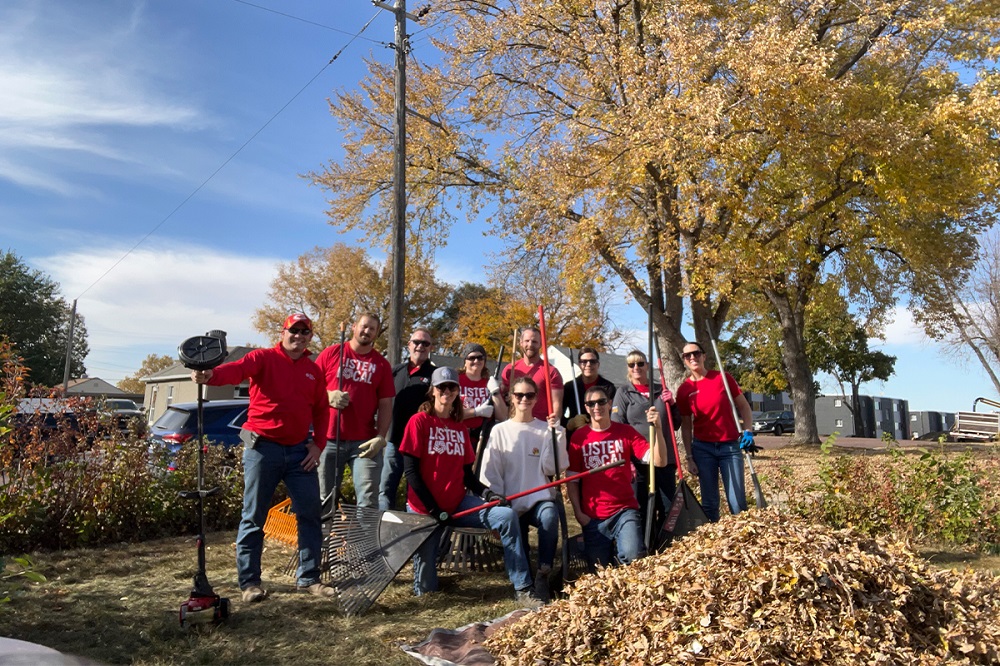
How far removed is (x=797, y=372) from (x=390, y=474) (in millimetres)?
16565

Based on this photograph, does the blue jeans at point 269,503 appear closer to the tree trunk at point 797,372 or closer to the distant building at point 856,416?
the tree trunk at point 797,372

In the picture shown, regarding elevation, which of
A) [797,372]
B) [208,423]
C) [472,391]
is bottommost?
[208,423]

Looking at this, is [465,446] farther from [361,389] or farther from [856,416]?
[856,416]

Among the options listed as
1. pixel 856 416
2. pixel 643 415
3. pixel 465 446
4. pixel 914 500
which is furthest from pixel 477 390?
pixel 856 416

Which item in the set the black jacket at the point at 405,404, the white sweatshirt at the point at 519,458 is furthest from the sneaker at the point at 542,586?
the black jacket at the point at 405,404

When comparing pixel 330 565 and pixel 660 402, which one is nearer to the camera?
pixel 330 565

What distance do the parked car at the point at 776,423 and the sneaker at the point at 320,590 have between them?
35985 millimetres

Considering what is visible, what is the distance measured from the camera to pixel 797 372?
64.2ft

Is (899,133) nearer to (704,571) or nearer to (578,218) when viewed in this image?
(578,218)

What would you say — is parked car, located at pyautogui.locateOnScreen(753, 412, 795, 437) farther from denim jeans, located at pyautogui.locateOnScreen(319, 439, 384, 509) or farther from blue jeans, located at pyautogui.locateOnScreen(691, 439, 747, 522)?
denim jeans, located at pyautogui.locateOnScreen(319, 439, 384, 509)

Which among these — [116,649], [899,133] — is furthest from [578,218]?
[116,649]

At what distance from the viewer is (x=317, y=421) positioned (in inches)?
194

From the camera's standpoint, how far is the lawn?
366cm

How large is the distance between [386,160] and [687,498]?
12.7 metres
